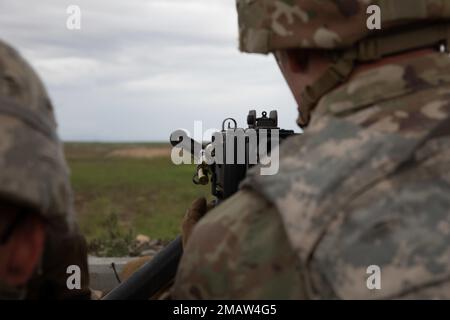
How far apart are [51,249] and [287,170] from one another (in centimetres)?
63

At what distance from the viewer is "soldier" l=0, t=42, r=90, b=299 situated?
6.10 feet

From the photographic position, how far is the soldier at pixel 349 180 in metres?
2.04

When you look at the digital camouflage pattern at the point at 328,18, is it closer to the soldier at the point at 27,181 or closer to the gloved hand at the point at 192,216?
the soldier at the point at 27,181

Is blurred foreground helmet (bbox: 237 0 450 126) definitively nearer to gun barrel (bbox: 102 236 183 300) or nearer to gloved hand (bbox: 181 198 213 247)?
gloved hand (bbox: 181 198 213 247)

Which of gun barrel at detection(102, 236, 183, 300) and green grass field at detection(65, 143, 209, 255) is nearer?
gun barrel at detection(102, 236, 183, 300)

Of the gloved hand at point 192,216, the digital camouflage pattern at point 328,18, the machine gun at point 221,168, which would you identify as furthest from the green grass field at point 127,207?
the digital camouflage pattern at point 328,18

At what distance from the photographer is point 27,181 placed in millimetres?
1856

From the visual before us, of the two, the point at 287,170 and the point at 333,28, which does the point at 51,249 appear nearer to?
the point at 287,170

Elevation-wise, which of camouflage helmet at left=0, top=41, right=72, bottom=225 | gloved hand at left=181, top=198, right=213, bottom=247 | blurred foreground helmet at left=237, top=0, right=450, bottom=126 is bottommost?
gloved hand at left=181, top=198, right=213, bottom=247

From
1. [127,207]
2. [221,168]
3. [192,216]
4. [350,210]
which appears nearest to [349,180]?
[350,210]

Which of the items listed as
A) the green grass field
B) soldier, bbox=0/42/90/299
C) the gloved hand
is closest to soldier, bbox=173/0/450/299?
soldier, bbox=0/42/90/299
